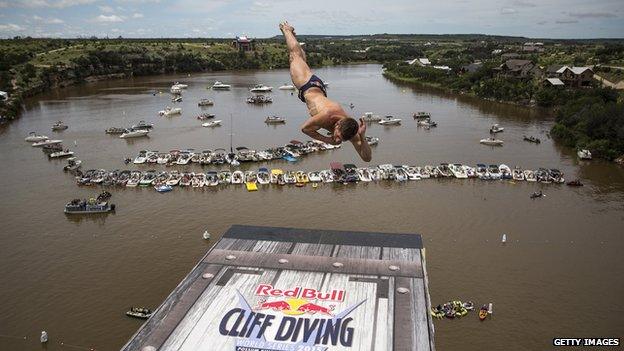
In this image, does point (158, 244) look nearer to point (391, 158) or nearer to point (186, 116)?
point (391, 158)

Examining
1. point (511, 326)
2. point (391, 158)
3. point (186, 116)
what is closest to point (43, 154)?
point (186, 116)

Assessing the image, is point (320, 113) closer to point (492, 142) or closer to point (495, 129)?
point (492, 142)

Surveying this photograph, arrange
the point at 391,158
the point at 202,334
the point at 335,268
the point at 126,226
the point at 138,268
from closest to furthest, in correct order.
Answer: the point at 202,334
the point at 335,268
the point at 138,268
the point at 126,226
the point at 391,158

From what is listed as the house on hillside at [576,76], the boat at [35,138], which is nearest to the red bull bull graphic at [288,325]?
the boat at [35,138]

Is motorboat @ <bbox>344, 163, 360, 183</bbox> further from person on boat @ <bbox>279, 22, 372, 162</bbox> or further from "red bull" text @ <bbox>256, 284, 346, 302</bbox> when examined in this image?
person on boat @ <bbox>279, 22, 372, 162</bbox>

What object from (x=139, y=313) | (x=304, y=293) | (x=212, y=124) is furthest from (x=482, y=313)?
(x=212, y=124)
